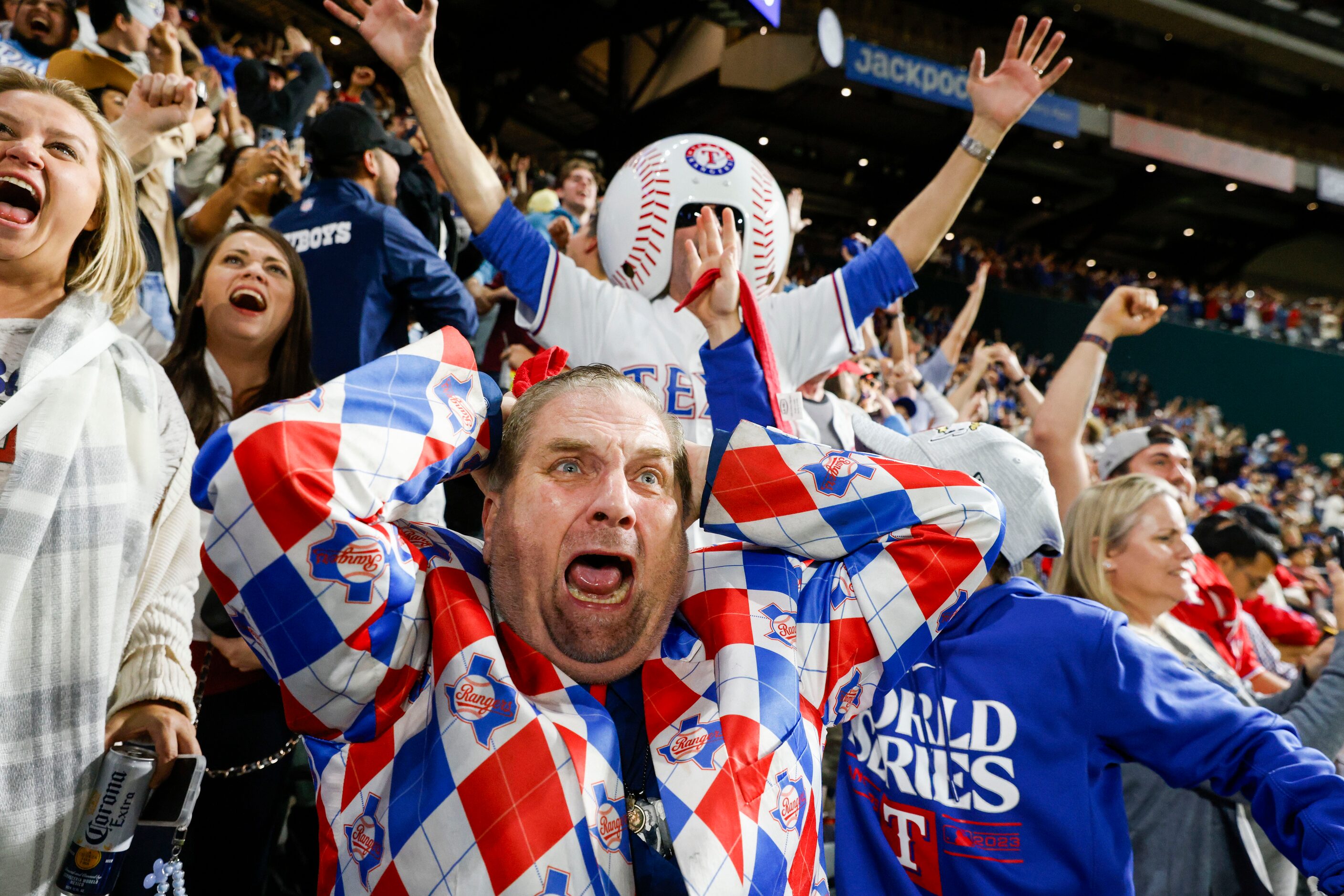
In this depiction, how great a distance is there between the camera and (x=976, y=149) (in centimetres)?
233

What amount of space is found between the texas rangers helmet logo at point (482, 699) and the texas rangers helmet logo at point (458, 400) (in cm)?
31

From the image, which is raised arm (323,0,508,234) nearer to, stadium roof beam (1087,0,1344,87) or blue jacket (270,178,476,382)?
blue jacket (270,178,476,382)

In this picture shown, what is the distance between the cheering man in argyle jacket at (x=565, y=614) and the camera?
1034 mm

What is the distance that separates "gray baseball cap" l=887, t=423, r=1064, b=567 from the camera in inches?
64.8

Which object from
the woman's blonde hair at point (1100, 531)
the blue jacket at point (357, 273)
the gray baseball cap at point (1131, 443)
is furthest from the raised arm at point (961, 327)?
the blue jacket at point (357, 273)

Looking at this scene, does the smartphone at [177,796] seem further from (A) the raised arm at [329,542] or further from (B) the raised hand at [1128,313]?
(B) the raised hand at [1128,313]

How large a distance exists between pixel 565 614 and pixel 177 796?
1.91ft

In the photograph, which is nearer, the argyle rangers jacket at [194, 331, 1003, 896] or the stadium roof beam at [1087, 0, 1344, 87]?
the argyle rangers jacket at [194, 331, 1003, 896]

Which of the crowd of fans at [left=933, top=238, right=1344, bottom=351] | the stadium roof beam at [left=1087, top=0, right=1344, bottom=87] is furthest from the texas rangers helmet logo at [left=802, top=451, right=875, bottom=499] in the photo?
the stadium roof beam at [left=1087, top=0, right=1344, bottom=87]

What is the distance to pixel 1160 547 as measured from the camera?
2.21 meters

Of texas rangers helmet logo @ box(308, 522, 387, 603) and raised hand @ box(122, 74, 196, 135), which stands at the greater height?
raised hand @ box(122, 74, 196, 135)

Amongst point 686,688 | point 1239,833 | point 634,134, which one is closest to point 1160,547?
point 1239,833

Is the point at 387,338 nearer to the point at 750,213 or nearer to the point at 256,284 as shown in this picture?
the point at 256,284

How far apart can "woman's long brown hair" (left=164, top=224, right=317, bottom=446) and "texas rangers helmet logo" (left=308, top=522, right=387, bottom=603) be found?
3.45 feet
